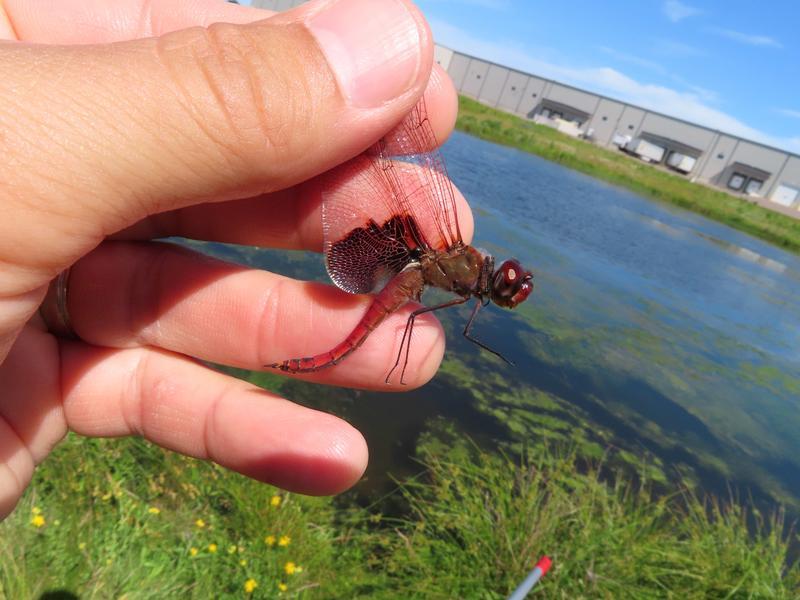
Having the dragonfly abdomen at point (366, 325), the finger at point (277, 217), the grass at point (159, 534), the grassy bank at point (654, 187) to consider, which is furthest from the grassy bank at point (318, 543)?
the grassy bank at point (654, 187)

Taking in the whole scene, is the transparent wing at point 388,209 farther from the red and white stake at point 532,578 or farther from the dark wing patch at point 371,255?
the red and white stake at point 532,578

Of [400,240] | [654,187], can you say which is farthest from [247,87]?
[654,187]

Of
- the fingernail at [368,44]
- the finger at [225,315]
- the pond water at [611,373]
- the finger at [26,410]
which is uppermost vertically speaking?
the fingernail at [368,44]

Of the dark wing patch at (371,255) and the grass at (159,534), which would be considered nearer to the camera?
the dark wing patch at (371,255)

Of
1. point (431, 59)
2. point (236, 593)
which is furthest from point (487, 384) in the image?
point (431, 59)

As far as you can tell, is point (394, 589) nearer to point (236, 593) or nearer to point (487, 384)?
point (236, 593)

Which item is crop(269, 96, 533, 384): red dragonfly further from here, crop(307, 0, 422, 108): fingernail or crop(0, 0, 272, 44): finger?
crop(0, 0, 272, 44): finger
